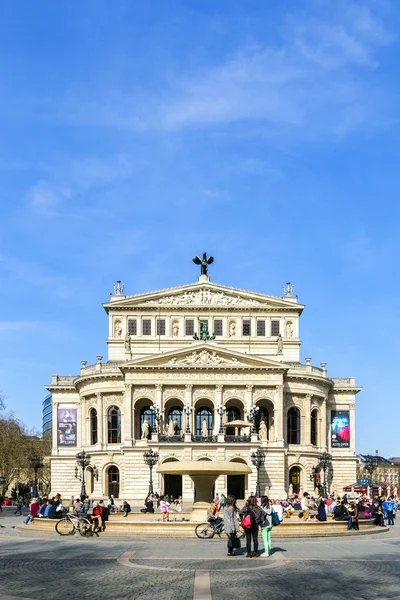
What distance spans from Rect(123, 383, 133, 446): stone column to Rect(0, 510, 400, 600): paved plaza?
4490 centimetres

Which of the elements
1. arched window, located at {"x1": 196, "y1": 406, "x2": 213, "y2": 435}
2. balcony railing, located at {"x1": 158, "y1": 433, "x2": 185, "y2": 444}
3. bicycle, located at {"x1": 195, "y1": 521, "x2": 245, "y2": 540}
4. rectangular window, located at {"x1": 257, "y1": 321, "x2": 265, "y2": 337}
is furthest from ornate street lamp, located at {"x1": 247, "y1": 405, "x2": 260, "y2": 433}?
bicycle, located at {"x1": 195, "y1": 521, "x2": 245, "y2": 540}

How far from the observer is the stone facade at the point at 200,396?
7675 centimetres

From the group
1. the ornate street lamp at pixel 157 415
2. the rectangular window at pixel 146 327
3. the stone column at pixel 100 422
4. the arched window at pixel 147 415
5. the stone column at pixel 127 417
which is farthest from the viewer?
the rectangular window at pixel 146 327

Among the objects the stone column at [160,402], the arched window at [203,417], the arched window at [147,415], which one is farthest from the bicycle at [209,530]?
the arched window at [203,417]

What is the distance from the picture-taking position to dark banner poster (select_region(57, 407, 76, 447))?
86.9m

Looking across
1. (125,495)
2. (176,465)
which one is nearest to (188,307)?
(125,495)

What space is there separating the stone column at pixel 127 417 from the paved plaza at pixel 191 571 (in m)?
44.9

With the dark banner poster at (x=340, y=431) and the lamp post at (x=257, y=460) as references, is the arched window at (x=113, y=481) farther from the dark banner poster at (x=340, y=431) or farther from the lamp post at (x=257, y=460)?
the dark banner poster at (x=340, y=431)

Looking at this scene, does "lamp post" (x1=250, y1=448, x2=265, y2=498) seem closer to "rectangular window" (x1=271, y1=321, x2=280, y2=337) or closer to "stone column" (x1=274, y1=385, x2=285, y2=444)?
"stone column" (x1=274, y1=385, x2=285, y2=444)

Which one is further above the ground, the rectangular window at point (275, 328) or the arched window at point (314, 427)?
the rectangular window at point (275, 328)

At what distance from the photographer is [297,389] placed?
273 ft

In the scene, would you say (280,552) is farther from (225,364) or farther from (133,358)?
(133,358)

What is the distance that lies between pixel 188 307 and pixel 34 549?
192 feet

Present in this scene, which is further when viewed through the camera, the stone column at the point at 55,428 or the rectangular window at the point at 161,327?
the rectangular window at the point at 161,327
